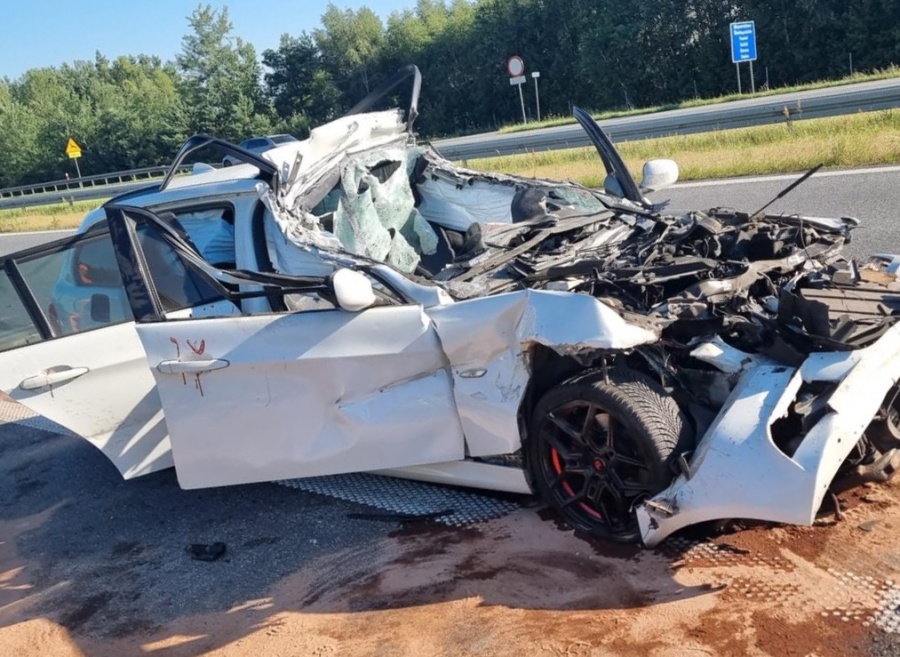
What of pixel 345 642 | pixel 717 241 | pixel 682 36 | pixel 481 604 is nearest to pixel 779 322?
pixel 717 241

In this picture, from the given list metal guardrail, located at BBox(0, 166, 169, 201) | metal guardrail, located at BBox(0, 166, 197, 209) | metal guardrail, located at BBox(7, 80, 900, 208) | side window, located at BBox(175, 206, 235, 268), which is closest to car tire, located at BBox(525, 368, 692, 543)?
side window, located at BBox(175, 206, 235, 268)

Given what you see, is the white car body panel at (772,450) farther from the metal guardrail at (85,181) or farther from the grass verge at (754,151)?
the metal guardrail at (85,181)

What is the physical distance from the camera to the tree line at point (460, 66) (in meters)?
36.2

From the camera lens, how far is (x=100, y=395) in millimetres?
4344

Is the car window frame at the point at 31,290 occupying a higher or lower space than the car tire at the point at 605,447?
higher

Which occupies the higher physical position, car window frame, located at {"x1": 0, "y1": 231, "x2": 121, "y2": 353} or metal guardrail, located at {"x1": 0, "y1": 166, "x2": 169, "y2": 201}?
metal guardrail, located at {"x1": 0, "y1": 166, "x2": 169, "y2": 201}

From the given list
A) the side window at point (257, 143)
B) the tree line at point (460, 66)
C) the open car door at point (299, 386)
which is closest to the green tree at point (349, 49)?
the tree line at point (460, 66)

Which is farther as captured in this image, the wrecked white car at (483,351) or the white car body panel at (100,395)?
the white car body panel at (100,395)

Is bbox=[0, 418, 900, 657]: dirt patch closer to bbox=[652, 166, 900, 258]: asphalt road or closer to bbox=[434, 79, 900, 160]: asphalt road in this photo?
bbox=[652, 166, 900, 258]: asphalt road

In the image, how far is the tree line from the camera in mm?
36188

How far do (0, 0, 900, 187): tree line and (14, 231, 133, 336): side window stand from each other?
34.3 m

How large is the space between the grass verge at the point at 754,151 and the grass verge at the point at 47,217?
11.0m

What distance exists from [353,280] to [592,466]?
49.3 inches

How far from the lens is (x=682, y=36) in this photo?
135ft
